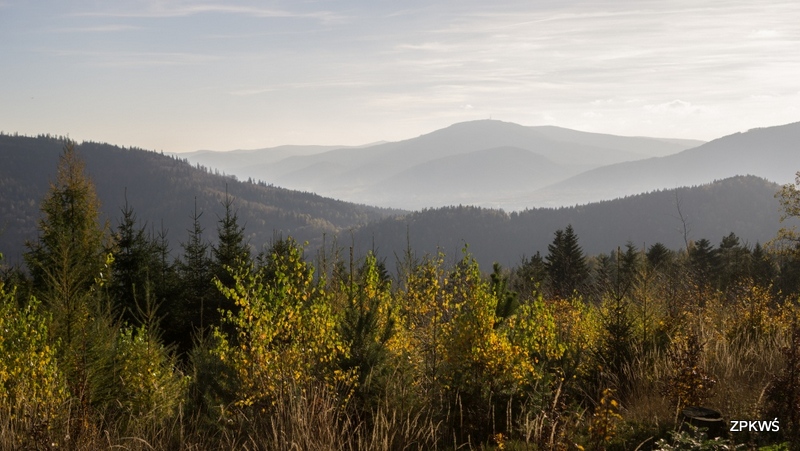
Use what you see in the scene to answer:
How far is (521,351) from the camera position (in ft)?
24.6

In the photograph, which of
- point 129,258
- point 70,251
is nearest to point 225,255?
point 129,258

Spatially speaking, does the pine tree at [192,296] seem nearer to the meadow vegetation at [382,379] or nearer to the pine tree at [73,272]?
the pine tree at [73,272]

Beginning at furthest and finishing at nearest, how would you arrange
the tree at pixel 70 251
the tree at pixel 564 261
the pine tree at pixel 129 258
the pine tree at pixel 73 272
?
the tree at pixel 564 261
the pine tree at pixel 129 258
the tree at pixel 70 251
the pine tree at pixel 73 272

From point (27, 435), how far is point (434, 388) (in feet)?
13.2

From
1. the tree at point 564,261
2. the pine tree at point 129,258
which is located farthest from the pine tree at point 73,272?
the tree at point 564,261

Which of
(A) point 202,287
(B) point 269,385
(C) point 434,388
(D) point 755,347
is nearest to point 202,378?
(B) point 269,385

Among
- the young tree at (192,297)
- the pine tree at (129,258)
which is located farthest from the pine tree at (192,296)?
the pine tree at (129,258)

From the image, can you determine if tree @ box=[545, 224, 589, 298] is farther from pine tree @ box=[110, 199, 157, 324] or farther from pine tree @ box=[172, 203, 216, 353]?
pine tree @ box=[110, 199, 157, 324]

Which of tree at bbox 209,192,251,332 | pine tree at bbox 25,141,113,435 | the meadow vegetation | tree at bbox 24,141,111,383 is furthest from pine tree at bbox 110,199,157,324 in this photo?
the meadow vegetation

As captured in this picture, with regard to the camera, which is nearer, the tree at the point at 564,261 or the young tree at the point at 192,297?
the young tree at the point at 192,297

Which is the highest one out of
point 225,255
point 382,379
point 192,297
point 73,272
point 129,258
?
point 73,272

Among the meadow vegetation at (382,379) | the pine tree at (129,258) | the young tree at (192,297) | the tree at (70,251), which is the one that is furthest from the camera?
the pine tree at (129,258)

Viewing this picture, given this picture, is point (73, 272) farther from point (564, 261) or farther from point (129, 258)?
point (564, 261)

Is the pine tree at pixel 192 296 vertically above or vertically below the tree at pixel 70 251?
below
